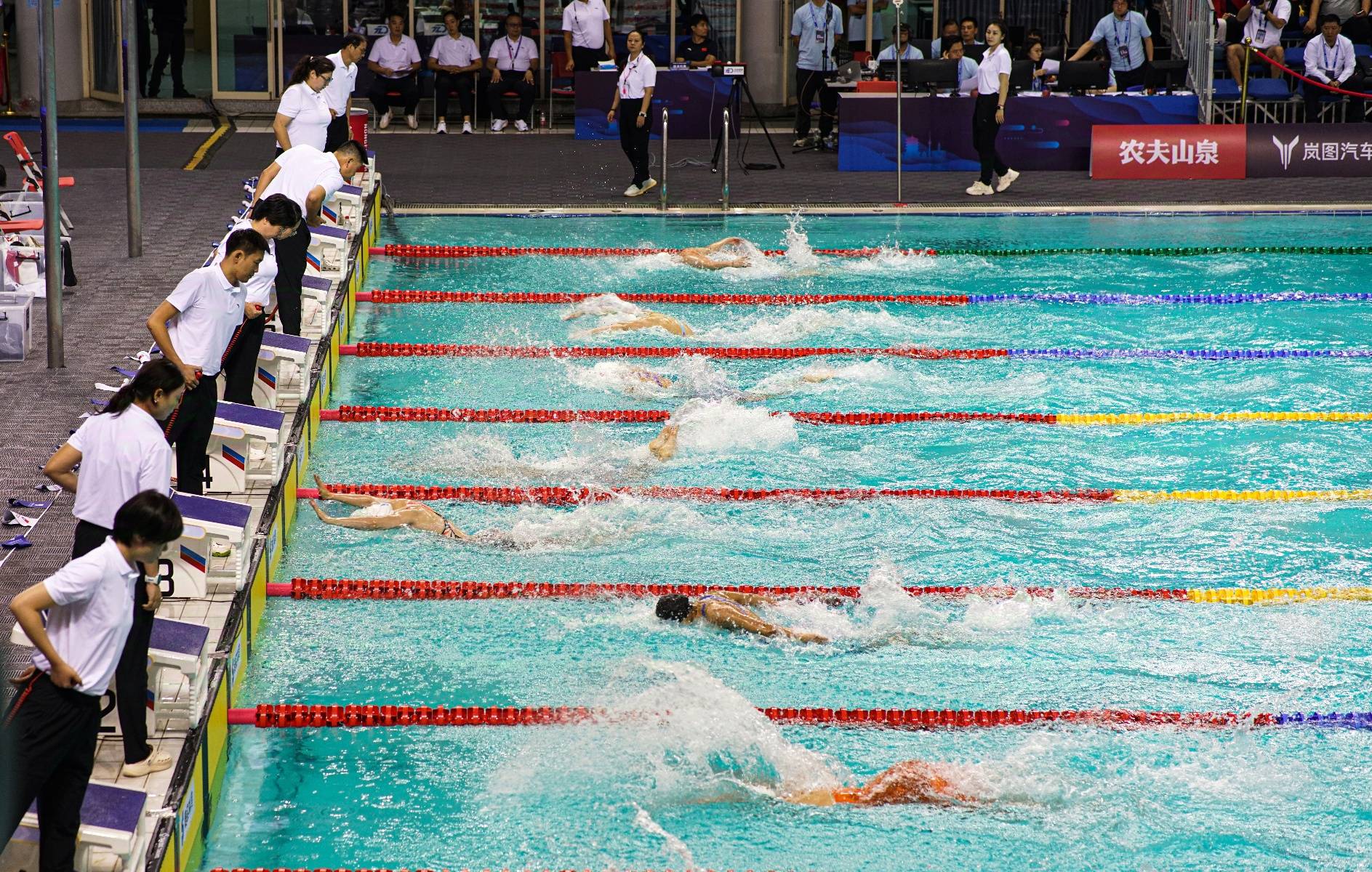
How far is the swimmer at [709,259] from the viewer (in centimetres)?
1142

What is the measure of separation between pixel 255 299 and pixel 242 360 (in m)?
0.33

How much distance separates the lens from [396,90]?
1736 cm

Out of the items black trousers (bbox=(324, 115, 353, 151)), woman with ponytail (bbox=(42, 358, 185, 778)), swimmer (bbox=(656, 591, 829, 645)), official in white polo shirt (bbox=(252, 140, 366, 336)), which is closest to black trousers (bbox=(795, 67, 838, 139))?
black trousers (bbox=(324, 115, 353, 151))

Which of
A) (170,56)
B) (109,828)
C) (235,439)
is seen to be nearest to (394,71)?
(170,56)

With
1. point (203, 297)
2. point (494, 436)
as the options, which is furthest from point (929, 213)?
point (203, 297)

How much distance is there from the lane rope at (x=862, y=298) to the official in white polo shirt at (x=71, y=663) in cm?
694

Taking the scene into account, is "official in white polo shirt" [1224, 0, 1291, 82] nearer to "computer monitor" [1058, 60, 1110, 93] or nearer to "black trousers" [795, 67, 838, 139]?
"computer monitor" [1058, 60, 1110, 93]

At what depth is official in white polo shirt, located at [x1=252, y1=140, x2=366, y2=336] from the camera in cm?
789

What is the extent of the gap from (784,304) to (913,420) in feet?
8.19

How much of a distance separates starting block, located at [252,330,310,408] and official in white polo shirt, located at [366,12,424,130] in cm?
1013

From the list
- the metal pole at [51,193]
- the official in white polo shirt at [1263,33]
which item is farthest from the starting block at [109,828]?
the official in white polo shirt at [1263,33]

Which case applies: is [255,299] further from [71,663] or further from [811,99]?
[811,99]

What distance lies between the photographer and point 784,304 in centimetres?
1059

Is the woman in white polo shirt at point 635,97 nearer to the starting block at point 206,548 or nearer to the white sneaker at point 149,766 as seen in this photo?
the starting block at point 206,548
